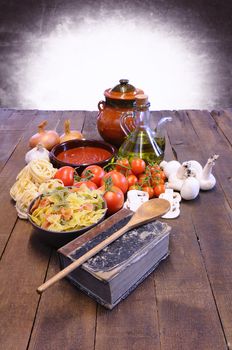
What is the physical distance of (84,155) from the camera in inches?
46.5

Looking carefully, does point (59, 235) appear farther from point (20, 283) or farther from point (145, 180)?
point (145, 180)

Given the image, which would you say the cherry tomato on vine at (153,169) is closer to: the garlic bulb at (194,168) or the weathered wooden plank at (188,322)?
the garlic bulb at (194,168)

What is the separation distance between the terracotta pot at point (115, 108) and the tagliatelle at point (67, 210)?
45 cm

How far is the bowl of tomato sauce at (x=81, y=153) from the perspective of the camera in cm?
111

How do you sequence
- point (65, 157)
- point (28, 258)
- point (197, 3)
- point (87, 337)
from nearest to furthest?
point (87, 337), point (28, 258), point (65, 157), point (197, 3)

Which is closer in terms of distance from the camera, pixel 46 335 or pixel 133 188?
pixel 46 335

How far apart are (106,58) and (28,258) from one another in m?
2.92

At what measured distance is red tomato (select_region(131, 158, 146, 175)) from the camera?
3.37 ft

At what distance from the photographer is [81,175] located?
1.05 m

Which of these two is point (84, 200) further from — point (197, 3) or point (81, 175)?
point (197, 3)

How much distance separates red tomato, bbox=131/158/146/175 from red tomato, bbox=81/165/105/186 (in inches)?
3.5

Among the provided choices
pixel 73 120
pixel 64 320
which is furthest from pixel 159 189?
pixel 73 120

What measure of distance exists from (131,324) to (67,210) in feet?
0.91

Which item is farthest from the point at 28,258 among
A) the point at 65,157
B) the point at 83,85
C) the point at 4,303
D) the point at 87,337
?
the point at 83,85
